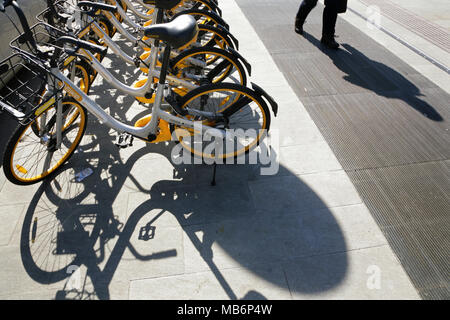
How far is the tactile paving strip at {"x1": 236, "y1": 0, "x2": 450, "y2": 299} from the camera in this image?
2412 millimetres

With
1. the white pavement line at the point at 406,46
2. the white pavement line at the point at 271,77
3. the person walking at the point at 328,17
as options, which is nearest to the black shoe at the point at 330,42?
the person walking at the point at 328,17

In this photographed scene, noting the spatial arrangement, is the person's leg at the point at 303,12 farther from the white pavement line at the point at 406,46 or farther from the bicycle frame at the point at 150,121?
the bicycle frame at the point at 150,121

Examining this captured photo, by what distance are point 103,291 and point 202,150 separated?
156 centimetres

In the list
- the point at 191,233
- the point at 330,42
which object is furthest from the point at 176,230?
the point at 330,42

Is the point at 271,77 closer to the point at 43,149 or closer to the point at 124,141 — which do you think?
the point at 124,141

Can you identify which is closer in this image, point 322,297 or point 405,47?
point 322,297

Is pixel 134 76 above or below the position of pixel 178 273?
above

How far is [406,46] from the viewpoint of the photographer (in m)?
5.12

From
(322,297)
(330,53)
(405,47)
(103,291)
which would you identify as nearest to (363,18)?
(405,47)

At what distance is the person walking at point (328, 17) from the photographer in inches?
187

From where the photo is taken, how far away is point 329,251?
232 centimetres

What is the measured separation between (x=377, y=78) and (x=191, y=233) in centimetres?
363

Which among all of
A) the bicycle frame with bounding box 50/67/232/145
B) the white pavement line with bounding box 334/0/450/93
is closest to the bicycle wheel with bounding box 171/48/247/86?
the bicycle frame with bounding box 50/67/232/145
